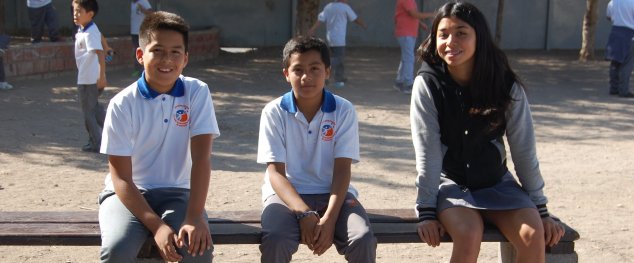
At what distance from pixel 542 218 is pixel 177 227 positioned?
60.5 inches

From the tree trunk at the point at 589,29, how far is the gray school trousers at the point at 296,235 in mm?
12378

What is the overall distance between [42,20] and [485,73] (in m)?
11.1

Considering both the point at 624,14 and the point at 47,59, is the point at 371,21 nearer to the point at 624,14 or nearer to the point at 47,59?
the point at 624,14

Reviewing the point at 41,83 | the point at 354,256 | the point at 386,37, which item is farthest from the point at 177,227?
the point at 386,37

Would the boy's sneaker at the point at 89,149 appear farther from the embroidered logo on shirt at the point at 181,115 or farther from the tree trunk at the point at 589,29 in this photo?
the tree trunk at the point at 589,29

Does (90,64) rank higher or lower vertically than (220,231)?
higher

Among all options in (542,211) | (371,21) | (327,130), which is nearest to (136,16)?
(371,21)

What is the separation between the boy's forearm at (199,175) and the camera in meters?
3.57

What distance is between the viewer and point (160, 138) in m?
3.79

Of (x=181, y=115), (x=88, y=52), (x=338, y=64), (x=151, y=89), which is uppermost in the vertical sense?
(x=151, y=89)

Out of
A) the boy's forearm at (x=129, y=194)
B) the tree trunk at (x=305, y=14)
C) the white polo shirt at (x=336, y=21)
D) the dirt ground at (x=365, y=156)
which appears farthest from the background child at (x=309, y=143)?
the tree trunk at (x=305, y=14)

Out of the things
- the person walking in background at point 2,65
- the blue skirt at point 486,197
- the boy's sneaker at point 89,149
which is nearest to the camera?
the blue skirt at point 486,197

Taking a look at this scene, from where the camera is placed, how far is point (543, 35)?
725 inches

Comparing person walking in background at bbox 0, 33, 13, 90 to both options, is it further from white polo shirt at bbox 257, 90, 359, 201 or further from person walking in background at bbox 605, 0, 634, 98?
white polo shirt at bbox 257, 90, 359, 201
